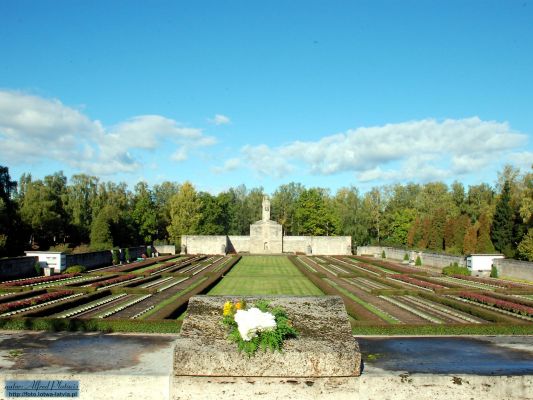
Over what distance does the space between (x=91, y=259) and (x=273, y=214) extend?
183 feet

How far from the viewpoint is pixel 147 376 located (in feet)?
20.5

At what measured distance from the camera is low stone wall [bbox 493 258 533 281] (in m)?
29.2

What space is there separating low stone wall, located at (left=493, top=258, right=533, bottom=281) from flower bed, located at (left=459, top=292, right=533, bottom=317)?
32.5ft

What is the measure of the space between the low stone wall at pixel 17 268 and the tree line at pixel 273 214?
2.65 m

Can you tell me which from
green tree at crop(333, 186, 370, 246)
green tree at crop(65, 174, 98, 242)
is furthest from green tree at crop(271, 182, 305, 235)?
green tree at crop(65, 174, 98, 242)

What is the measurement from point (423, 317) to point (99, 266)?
28170mm

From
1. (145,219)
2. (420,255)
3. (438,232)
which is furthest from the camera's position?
(145,219)

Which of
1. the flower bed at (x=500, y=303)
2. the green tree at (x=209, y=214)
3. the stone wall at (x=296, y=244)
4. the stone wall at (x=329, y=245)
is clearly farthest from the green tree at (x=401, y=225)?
the flower bed at (x=500, y=303)

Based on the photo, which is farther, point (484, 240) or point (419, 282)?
point (484, 240)

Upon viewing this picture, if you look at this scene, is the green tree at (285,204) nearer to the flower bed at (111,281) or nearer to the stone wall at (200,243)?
the stone wall at (200,243)

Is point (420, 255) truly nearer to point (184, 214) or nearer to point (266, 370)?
point (184, 214)

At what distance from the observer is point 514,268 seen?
3081 cm

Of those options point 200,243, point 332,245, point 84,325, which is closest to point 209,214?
point 200,243

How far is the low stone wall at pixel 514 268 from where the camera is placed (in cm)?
2919
